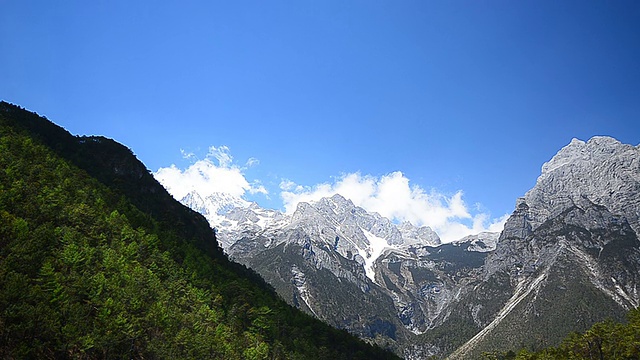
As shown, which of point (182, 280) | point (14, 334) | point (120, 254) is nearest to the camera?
point (14, 334)

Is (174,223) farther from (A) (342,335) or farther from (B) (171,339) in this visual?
(B) (171,339)

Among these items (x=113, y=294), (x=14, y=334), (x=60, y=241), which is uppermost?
(x=60, y=241)

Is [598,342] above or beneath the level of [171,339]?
above

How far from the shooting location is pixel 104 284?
60469 millimetres

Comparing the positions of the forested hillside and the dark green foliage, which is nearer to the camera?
the forested hillside

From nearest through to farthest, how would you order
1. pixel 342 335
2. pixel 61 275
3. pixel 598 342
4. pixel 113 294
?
1. pixel 61 275
2. pixel 113 294
3. pixel 598 342
4. pixel 342 335

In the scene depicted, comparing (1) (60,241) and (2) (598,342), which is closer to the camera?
(1) (60,241)

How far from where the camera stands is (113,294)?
60969 millimetres

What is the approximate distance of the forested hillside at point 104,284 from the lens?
48.1 m

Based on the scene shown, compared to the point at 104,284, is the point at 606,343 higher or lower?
higher

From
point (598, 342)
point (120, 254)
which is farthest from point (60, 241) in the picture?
point (598, 342)

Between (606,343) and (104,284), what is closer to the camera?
(104,284)

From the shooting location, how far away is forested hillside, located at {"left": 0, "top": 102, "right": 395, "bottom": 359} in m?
48.1

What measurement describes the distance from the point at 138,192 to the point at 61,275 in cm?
11545
